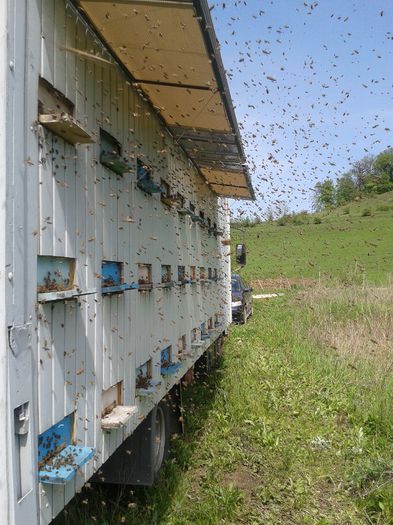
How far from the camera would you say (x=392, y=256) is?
94.0ft

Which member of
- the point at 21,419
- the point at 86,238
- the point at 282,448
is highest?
the point at 86,238

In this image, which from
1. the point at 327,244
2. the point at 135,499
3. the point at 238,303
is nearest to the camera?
the point at 135,499

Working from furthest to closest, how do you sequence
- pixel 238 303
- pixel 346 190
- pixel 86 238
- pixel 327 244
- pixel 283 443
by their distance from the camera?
1. pixel 327 244
2. pixel 238 303
3. pixel 346 190
4. pixel 283 443
5. pixel 86 238

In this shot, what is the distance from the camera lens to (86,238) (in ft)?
8.04

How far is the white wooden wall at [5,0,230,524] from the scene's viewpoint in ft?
6.35

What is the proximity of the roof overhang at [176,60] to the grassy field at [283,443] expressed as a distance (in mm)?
3013

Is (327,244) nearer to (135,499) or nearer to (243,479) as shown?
(243,479)

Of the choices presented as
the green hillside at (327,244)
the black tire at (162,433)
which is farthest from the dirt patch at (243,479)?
the green hillside at (327,244)

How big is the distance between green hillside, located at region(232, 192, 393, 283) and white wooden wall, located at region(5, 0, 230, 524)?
70.5ft

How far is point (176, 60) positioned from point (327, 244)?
80.1 ft

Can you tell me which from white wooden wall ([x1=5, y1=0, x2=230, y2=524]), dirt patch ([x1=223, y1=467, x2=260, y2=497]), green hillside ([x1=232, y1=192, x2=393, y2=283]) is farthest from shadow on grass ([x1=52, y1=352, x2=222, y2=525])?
green hillside ([x1=232, y1=192, x2=393, y2=283])

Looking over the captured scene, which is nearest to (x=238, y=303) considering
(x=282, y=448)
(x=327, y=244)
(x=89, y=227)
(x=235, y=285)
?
(x=235, y=285)

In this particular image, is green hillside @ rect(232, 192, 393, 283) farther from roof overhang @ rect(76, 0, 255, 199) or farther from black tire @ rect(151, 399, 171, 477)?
black tire @ rect(151, 399, 171, 477)

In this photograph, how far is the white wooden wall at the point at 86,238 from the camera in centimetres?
194
